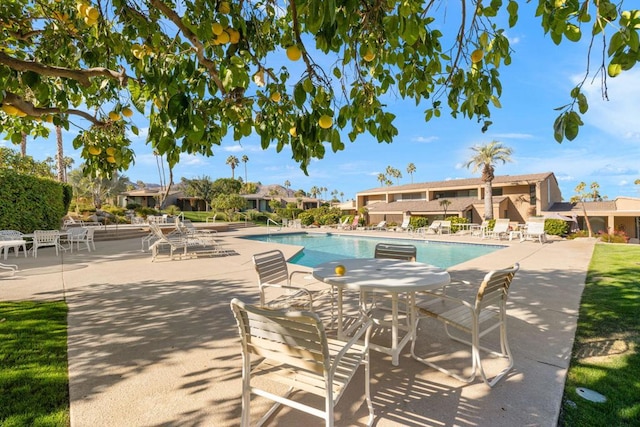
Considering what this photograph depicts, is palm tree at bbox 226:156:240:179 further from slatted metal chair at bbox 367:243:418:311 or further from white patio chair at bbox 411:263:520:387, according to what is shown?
white patio chair at bbox 411:263:520:387

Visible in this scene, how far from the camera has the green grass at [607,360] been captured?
2531 millimetres

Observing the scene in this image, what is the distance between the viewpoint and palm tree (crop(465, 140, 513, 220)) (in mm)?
28969

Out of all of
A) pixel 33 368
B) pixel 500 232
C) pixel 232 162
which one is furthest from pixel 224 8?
pixel 232 162

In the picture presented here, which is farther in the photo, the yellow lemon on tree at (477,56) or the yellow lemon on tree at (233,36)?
the yellow lemon on tree at (477,56)

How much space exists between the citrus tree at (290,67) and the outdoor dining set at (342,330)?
1302mm

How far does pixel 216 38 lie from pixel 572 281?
8649 mm

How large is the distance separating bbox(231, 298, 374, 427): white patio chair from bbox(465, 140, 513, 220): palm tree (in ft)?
99.8

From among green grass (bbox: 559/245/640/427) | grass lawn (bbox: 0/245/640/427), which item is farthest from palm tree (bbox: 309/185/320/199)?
grass lawn (bbox: 0/245/640/427)

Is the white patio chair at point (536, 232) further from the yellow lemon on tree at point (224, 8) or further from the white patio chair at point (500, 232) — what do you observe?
the yellow lemon on tree at point (224, 8)

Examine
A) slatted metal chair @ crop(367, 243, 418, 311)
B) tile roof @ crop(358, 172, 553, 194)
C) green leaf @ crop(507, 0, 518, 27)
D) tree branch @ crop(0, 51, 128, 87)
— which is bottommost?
slatted metal chair @ crop(367, 243, 418, 311)

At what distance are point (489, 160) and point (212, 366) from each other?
3233 cm

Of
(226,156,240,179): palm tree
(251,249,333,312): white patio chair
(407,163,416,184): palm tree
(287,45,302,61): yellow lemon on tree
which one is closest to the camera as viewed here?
(287,45,302,61): yellow lemon on tree

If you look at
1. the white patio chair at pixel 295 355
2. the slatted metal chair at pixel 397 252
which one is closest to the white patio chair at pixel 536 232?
the slatted metal chair at pixel 397 252

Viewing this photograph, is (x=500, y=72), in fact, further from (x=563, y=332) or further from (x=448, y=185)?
(x=448, y=185)
